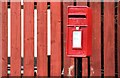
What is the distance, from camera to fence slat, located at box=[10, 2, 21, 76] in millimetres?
6078

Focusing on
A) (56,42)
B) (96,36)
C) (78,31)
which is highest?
(78,31)

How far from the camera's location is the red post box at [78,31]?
506 centimetres

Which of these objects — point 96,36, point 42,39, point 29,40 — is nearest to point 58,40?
point 42,39

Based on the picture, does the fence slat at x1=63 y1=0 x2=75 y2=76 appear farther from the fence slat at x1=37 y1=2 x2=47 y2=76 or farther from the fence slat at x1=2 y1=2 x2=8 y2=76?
the fence slat at x1=2 y1=2 x2=8 y2=76

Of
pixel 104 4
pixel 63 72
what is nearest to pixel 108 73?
pixel 63 72

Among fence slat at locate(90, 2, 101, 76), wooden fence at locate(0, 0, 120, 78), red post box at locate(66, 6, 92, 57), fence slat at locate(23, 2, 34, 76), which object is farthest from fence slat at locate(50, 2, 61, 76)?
red post box at locate(66, 6, 92, 57)

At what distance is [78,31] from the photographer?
507 cm

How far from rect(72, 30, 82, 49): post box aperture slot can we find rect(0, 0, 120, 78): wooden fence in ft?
2.93

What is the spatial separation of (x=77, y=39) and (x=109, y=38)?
1.11m

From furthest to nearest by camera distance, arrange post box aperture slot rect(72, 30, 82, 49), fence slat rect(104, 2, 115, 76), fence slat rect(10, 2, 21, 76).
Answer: fence slat rect(10, 2, 21, 76)
fence slat rect(104, 2, 115, 76)
post box aperture slot rect(72, 30, 82, 49)

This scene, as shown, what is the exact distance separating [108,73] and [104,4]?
131cm

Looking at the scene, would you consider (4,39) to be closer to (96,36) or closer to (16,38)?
(16,38)

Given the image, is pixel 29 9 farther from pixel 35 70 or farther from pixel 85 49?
pixel 85 49

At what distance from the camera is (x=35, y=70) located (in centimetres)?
613
